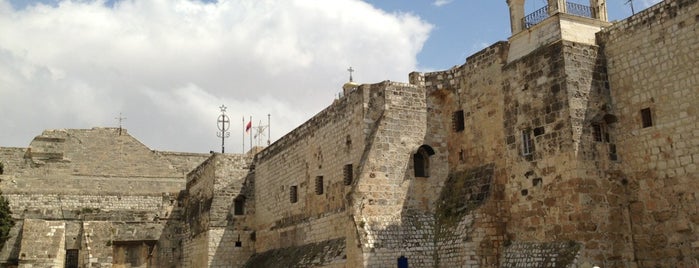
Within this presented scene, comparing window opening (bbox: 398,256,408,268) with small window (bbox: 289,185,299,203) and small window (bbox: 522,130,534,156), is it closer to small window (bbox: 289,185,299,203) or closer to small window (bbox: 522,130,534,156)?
small window (bbox: 522,130,534,156)

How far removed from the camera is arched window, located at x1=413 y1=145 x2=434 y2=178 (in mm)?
16812

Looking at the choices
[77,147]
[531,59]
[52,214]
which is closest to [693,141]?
[531,59]

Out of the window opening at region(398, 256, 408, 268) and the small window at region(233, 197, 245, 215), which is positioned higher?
the small window at region(233, 197, 245, 215)

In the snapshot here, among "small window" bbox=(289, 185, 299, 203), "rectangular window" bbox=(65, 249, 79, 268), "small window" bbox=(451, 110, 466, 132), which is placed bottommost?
"rectangular window" bbox=(65, 249, 79, 268)

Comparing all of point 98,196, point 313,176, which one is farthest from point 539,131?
point 98,196

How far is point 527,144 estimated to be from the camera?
1461 centimetres

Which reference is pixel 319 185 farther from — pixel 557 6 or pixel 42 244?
pixel 42 244

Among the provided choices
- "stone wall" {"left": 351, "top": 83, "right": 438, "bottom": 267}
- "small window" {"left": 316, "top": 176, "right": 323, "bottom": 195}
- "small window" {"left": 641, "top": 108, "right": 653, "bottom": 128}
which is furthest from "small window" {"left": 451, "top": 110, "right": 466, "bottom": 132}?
"small window" {"left": 641, "top": 108, "right": 653, "bottom": 128}

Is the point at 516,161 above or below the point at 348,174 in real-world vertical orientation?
below

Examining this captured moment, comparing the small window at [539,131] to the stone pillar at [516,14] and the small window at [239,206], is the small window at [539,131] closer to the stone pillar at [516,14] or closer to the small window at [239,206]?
the stone pillar at [516,14]

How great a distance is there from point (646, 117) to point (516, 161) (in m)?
2.66

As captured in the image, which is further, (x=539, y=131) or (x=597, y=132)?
(x=539, y=131)

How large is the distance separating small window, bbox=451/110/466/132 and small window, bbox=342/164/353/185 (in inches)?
108

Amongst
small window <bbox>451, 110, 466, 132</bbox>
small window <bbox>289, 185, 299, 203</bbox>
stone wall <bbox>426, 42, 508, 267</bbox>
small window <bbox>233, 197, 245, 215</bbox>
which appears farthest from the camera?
small window <bbox>233, 197, 245, 215</bbox>
